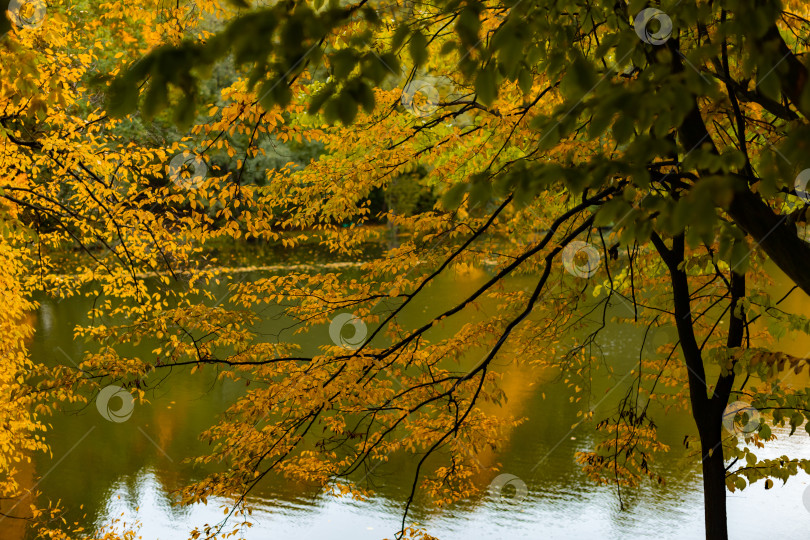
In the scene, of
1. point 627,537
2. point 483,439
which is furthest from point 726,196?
point 627,537

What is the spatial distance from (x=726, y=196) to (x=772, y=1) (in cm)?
75

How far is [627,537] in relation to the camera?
921 cm

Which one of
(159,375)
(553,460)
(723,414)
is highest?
(159,375)

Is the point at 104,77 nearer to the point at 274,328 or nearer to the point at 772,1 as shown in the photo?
the point at 772,1
